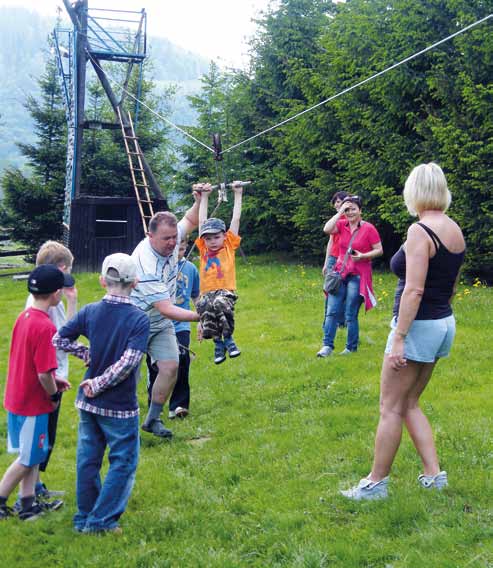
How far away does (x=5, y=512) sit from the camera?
475 centimetres

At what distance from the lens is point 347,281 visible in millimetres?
8844

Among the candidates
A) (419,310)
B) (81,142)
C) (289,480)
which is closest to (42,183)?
(81,142)

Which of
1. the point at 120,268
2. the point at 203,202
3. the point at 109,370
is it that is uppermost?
the point at 203,202

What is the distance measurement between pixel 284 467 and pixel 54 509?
1742mm

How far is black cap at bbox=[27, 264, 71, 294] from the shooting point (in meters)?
4.53

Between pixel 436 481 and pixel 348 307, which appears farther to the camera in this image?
pixel 348 307

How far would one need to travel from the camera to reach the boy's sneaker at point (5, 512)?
15.5 feet

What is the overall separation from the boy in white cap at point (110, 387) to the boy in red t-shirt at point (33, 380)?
18cm

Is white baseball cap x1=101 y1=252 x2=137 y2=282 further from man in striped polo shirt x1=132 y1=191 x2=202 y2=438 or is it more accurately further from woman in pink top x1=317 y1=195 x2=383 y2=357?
woman in pink top x1=317 y1=195 x2=383 y2=357

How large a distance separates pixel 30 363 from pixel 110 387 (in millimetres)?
609

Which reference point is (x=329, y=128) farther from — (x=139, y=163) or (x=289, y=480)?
(x=289, y=480)

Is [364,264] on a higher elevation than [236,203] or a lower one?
lower

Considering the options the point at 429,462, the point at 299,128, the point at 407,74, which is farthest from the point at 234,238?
the point at 299,128

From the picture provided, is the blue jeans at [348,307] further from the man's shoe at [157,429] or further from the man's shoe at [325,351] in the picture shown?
the man's shoe at [157,429]
